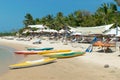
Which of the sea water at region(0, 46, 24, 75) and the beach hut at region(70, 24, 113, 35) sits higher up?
the beach hut at region(70, 24, 113, 35)

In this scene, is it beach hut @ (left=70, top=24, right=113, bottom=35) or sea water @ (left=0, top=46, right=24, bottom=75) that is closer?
sea water @ (left=0, top=46, right=24, bottom=75)

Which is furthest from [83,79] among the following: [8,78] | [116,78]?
[8,78]

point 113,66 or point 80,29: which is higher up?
point 80,29

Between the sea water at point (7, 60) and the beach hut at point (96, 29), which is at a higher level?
the beach hut at point (96, 29)

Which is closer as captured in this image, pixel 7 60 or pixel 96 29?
pixel 7 60

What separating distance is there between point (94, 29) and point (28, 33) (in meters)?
43.9

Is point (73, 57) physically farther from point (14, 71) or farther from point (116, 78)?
point (116, 78)

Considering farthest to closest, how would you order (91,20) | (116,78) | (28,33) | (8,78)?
1. (28,33)
2. (91,20)
3. (8,78)
4. (116,78)

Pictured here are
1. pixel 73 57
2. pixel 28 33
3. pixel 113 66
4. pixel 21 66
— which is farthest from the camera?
pixel 28 33

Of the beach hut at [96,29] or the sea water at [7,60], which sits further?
the beach hut at [96,29]

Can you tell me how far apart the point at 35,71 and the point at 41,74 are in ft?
3.98

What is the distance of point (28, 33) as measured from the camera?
249 ft

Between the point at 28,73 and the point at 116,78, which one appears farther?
the point at 28,73

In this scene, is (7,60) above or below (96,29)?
below
